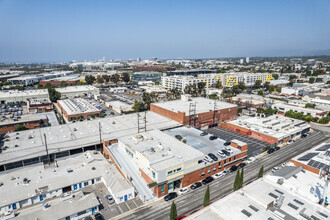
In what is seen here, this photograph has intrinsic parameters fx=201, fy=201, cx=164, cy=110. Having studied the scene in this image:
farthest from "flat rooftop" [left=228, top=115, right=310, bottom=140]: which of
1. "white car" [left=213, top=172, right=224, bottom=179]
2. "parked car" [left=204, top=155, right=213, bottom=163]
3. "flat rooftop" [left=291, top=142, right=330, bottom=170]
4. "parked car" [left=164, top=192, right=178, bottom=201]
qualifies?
"parked car" [left=164, top=192, right=178, bottom=201]

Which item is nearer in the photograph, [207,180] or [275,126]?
[207,180]

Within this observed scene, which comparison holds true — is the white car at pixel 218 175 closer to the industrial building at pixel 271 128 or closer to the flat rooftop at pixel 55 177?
the flat rooftop at pixel 55 177

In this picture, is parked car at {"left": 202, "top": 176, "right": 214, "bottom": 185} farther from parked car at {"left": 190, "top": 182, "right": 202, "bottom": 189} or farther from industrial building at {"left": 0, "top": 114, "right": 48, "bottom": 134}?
industrial building at {"left": 0, "top": 114, "right": 48, "bottom": 134}

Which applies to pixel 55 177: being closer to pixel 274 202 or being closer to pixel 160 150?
pixel 160 150

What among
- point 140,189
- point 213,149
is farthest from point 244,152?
point 140,189

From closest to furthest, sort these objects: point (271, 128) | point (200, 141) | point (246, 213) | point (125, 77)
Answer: point (246, 213) < point (200, 141) < point (271, 128) < point (125, 77)

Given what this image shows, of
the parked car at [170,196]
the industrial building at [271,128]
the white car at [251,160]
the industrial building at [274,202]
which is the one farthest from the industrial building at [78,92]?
the industrial building at [274,202]

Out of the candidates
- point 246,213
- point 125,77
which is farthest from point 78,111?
point 125,77
